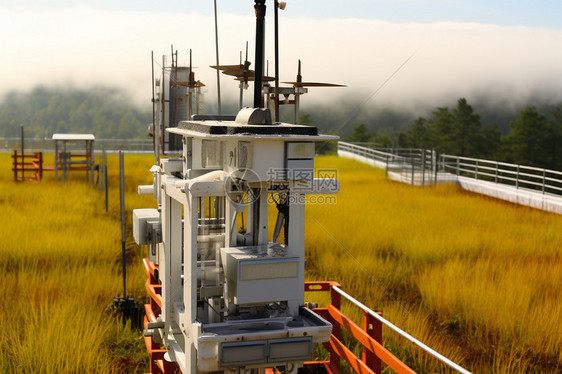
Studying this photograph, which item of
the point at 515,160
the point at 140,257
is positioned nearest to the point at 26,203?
the point at 140,257

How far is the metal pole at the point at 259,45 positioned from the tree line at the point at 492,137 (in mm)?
36431

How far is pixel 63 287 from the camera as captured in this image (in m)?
8.93

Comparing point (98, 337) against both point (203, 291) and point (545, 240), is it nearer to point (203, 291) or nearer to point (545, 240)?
point (203, 291)

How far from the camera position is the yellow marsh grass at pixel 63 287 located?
21.2 feet

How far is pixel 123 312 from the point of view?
839 cm

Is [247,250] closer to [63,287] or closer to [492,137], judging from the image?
[63,287]

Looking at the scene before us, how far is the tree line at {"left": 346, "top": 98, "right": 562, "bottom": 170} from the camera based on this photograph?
58.1 m

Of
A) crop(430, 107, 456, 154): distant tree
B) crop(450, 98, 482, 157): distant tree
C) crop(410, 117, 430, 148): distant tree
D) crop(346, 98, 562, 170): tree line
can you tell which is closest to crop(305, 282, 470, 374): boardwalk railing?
crop(346, 98, 562, 170): tree line

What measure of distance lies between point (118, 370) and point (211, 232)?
93.2 inches

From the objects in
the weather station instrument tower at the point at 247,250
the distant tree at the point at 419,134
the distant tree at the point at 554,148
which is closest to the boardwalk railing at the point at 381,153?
the distant tree at the point at 554,148
